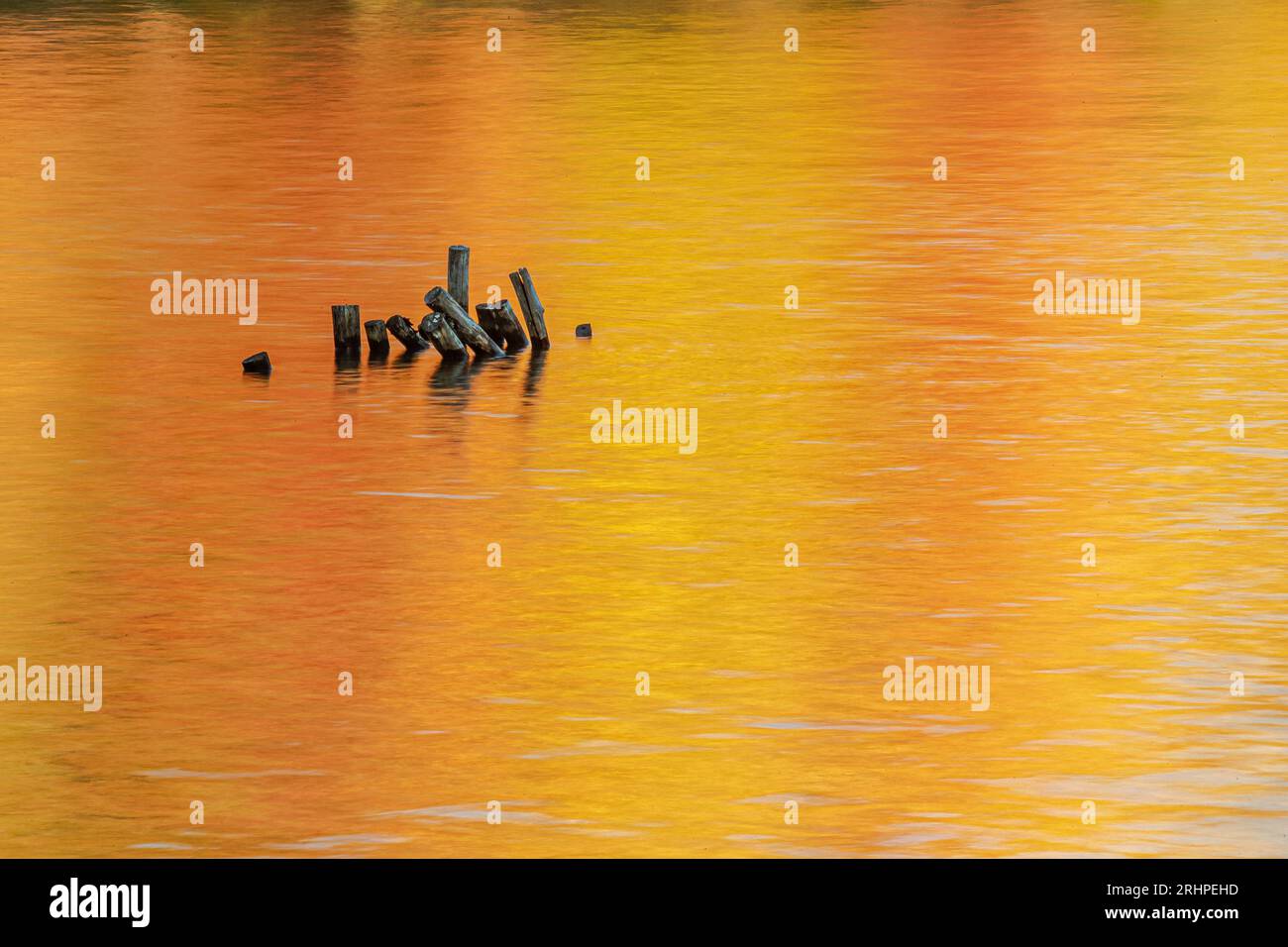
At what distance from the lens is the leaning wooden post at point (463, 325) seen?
29438mm

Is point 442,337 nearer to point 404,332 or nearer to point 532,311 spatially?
point 404,332

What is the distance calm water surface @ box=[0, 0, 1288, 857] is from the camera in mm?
→ 16531

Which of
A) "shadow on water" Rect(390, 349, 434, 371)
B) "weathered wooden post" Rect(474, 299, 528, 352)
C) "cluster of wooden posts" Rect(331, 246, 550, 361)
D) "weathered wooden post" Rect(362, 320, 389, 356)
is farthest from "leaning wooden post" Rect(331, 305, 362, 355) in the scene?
"weathered wooden post" Rect(474, 299, 528, 352)

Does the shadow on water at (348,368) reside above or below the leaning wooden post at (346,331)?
below

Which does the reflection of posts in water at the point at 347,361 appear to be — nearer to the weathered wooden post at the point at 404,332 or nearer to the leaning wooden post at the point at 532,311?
the weathered wooden post at the point at 404,332

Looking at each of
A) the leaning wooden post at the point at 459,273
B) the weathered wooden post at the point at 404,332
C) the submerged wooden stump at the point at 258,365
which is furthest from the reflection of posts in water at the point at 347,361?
the leaning wooden post at the point at 459,273

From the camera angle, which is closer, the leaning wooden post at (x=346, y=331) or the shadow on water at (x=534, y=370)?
the shadow on water at (x=534, y=370)

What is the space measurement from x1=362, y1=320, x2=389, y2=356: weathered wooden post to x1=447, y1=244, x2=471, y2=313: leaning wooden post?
35.4 inches

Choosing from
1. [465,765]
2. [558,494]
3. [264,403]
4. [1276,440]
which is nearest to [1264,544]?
[1276,440]

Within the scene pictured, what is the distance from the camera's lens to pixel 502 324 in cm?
3044

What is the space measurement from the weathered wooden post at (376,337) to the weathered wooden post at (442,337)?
2.16 feet

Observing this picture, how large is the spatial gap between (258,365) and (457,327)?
209 cm

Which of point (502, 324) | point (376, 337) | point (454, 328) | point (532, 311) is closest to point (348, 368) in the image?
point (376, 337)
